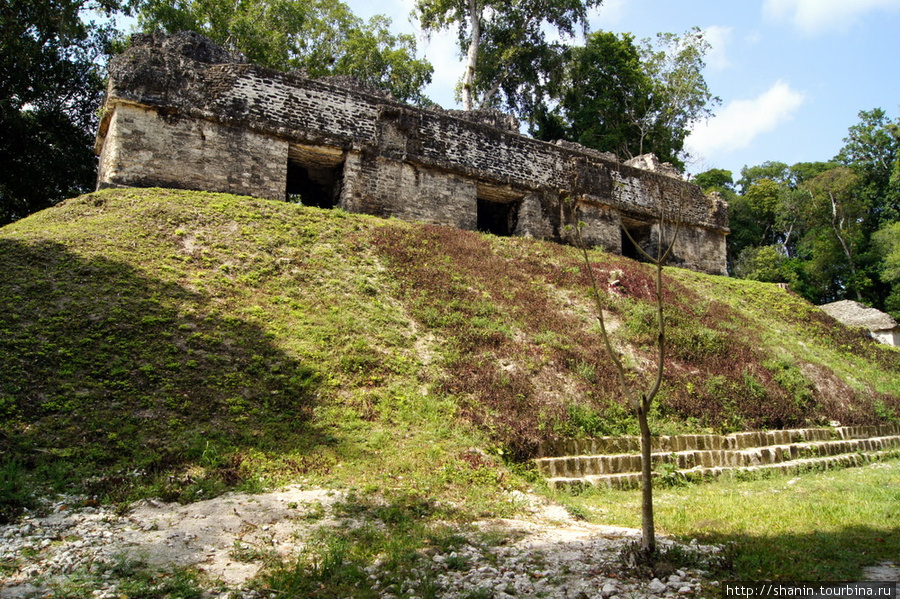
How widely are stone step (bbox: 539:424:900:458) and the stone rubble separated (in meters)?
2.01

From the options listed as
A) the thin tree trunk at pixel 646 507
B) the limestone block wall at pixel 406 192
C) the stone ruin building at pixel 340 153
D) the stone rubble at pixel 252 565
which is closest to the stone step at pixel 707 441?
the stone rubble at pixel 252 565

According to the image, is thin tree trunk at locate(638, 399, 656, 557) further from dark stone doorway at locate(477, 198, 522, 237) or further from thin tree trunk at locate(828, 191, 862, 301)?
thin tree trunk at locate(828, 191, 862, 301)

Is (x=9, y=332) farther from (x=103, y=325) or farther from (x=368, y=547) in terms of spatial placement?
(x=368, y=547)

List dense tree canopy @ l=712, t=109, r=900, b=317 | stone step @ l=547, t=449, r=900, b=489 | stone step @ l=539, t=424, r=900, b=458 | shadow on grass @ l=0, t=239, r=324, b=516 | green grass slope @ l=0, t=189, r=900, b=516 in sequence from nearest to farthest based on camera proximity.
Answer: shadow on grass @ l=0, t=239, r=324, b=516 → green grass slope @ l=0, t=189, r=900, b=516 → stone step @ l=547, t=449, r=900, b=489 → stone step @ l=539, t=424, r=900, b=458 → dense tree canopy @ l=712, t=109, r=900, b=317

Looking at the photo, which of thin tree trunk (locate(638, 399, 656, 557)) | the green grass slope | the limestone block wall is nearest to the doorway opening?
the green grass slope

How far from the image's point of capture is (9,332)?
6883 millimetres

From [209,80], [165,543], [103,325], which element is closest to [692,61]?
[209,80]

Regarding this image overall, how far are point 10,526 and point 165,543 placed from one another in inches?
45.0

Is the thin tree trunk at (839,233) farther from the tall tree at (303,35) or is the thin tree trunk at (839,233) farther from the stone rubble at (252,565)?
the stone rubble at (252,565)

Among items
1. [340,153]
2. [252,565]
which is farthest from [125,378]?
[340,153]

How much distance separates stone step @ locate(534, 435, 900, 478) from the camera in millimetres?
6949

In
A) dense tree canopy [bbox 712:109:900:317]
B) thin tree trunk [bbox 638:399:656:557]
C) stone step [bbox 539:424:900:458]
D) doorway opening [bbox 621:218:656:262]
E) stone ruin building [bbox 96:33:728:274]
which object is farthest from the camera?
A: dense tree canopy [bbox 712:109:900:317]

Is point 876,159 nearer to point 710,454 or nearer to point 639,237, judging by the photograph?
point 639,237

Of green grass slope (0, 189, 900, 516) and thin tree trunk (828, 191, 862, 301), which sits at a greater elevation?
thin tree trunk (828, 191, 862, 301)
